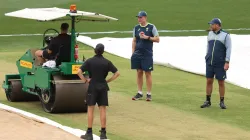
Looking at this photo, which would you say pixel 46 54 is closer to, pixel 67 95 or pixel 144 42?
pixel 67 95

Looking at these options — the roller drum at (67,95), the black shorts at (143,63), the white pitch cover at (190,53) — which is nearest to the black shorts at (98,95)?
the roller drum at (67,95)

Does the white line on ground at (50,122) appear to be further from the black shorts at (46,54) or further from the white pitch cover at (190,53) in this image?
the white pitch cover at (190,53)

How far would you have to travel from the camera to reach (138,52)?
17.8m

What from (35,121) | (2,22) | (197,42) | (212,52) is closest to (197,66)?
(197,42)

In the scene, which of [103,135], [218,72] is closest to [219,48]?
[218,72]

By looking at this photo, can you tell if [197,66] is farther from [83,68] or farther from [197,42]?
[83,68]

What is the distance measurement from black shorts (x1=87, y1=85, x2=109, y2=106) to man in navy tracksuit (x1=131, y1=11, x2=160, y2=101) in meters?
4.42

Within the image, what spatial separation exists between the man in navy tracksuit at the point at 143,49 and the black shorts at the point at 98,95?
4419mm

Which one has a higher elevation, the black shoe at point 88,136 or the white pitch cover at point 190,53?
the white pitch cover at point 190,53

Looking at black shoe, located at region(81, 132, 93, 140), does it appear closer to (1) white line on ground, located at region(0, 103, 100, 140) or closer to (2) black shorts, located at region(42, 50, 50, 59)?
(1) white line on ground, located at region(0, 103, 100, 140)

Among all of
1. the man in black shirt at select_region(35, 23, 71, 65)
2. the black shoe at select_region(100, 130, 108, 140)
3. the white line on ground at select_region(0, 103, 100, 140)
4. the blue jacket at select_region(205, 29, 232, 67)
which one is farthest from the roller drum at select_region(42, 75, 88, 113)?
the blue jacket at select_region(205, 29, 232, 67)

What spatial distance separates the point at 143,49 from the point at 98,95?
4703 mm

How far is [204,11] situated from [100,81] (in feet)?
79.1

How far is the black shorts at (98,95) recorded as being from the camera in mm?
13086
